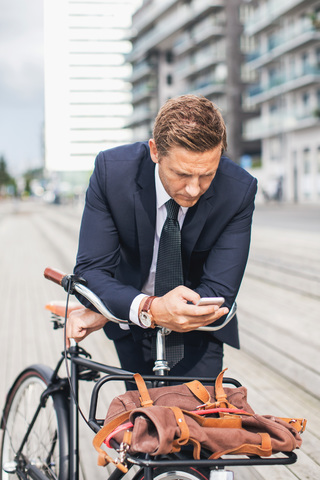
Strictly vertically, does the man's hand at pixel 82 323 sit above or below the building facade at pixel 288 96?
below

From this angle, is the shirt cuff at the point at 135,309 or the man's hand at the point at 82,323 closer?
the shirt cuff at the point at 135,309

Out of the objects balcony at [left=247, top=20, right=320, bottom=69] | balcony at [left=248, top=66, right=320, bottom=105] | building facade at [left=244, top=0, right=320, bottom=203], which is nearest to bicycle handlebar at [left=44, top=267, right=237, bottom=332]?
building facade at [left=244, top=0, right=320, bottom=203]

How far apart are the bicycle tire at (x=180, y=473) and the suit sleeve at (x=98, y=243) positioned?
2.11 feet

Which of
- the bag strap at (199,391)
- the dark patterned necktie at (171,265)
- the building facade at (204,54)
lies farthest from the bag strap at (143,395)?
the building facade at (204,54)

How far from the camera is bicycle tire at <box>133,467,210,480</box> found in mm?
1594

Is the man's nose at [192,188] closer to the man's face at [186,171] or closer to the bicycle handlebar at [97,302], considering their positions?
the man's face at [186,171]

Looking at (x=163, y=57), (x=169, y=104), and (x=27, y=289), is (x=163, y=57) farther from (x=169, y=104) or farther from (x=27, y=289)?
(x=169, y=104)

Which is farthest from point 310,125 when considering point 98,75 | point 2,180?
point 2,180

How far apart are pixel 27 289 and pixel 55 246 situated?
7994mm

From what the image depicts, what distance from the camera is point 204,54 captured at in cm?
6500

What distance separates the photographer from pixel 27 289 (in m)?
10.1

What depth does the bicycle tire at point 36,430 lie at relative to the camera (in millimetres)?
2193

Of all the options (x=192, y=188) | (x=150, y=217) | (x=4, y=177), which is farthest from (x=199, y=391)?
(x=4, y=177)

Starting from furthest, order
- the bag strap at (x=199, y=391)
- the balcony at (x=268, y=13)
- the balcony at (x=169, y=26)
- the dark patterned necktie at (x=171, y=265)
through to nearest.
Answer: the balcony at (x=169, y=26) < the balcony at (x=268, y=13) < the dark patterned necktie at (x=171, y=265) < the bag strap at (x=199, y=391)
